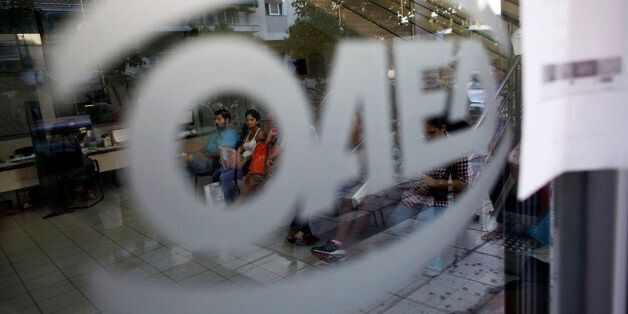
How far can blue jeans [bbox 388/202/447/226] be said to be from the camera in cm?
281

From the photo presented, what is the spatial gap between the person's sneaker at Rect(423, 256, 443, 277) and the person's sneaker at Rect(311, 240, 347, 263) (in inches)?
21.2

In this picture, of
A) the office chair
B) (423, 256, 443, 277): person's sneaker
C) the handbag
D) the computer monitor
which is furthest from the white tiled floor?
the computer monitor

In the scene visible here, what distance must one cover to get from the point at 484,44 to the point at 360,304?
188 cm

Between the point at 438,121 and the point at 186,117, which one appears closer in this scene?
the point at 186,117

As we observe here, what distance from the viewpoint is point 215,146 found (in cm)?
248

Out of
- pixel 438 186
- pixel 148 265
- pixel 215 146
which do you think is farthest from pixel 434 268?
pixel 148 265

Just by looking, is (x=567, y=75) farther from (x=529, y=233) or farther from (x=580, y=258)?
(x=529, y=233)

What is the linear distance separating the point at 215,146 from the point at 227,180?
0.23 meters

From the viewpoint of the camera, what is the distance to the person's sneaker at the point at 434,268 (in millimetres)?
2704

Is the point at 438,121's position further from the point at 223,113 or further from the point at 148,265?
the point at 148,265

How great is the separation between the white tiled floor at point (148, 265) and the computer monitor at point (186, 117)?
0.54 m

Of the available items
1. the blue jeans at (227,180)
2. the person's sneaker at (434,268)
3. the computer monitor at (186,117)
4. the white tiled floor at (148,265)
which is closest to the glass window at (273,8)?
the computer monitor at (186,117)

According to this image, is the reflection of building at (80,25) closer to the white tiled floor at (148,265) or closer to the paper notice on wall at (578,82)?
the white tiled floor at (148,265)

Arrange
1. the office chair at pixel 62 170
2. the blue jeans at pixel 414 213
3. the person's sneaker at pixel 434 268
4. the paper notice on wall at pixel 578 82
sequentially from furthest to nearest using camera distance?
the office chair at pixel 62 170 → the blue jeans at pixel 414 213 → the person's sneaker at pixel 434 268 → the paper notice on wall at pixel 578 82
